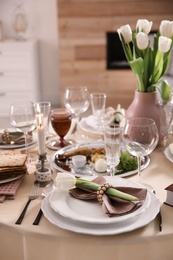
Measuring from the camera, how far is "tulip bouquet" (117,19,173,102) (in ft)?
5.13

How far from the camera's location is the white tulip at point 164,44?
150cm

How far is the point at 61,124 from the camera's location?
1735 mm

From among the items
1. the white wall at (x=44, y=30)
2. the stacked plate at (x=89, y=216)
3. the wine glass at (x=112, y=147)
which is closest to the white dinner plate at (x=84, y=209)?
the stacked plate at (x=89, y=216)

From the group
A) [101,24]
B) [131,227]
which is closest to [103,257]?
[131,227]

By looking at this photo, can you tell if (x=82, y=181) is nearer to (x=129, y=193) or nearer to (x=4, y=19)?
(x=129, y=193)

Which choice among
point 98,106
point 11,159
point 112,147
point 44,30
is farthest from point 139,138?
point 44,30

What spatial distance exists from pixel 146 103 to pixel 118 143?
0.38m

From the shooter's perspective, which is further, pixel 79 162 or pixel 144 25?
pixel 144 25

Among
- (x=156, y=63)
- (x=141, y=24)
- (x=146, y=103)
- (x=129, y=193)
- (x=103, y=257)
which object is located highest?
(x=141, y=24)

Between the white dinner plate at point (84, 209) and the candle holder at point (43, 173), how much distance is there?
0.13 m

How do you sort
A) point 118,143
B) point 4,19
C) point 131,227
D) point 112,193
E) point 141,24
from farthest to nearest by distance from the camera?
1. point 4,19
2. point 141,24
3. point 118,143
4. point 112,193
5. point 131,227

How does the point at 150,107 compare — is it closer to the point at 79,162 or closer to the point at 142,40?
the point at 142,40

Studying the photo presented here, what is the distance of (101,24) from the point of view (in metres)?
4.46

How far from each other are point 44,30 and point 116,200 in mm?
4044
